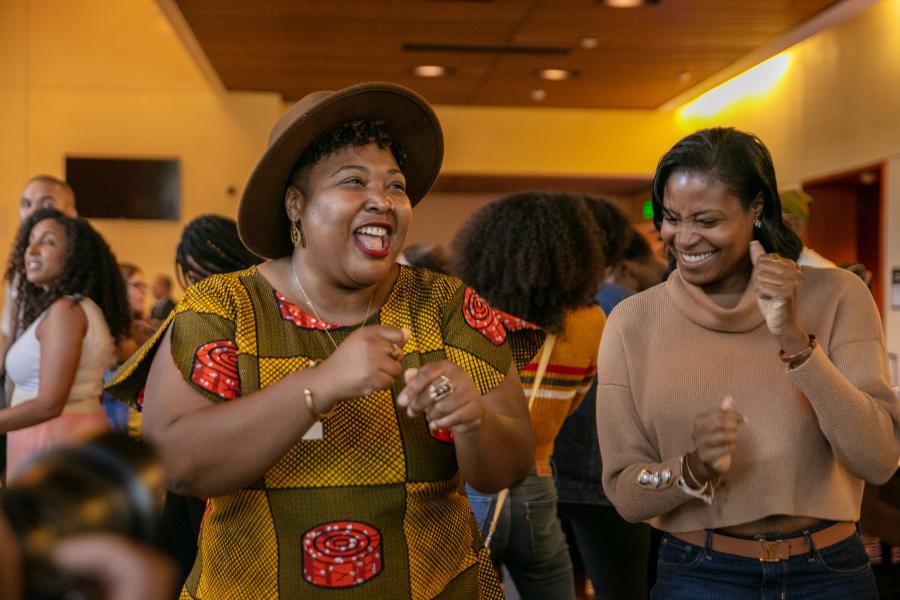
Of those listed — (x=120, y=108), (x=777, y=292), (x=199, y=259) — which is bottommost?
(x=777, y=292)

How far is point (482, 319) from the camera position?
191 centimetres

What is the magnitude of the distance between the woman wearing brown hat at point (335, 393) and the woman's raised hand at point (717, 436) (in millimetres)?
335

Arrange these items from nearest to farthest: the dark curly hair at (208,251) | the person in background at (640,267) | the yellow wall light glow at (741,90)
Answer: the dark curly hair at (208,251) → the person in background at (640,267) → the yellow wall light glow at (741,90)

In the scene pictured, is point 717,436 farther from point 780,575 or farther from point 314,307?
point 314,307

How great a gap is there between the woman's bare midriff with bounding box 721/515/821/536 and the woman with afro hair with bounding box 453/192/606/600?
3.26 ft

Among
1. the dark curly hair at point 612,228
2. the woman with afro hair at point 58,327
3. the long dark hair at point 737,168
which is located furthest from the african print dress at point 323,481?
the dark curly hair at point 612,228

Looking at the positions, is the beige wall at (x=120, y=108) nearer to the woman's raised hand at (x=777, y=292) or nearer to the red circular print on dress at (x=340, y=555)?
the woman's raised hand at (x=777, y=292)

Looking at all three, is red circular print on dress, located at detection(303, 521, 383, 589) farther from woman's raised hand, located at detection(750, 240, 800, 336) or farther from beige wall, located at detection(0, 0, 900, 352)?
beige wall, located at detection(0, 0, 900, 352)

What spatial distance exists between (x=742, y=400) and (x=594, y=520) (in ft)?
4.50

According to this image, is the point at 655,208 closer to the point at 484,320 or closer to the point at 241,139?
the point at 484,320

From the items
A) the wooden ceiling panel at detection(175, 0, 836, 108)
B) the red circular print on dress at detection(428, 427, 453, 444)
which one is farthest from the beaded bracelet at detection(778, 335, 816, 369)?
the wooden ceiling panel at detection(175, 0, 836, 108)

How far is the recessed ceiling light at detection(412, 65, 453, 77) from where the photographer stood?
995cm

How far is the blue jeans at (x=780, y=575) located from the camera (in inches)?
76.9

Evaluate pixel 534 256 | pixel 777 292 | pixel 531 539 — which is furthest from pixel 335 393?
pixel 534 256
